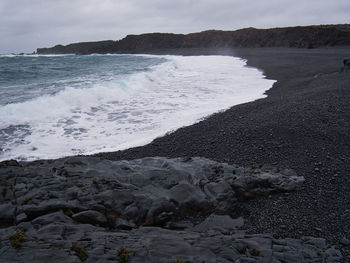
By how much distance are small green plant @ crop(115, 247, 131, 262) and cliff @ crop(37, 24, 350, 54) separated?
147ft

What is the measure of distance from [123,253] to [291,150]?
4.58 meters

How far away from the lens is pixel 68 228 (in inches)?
135

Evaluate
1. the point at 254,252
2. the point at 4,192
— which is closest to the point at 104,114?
the point at 4,192

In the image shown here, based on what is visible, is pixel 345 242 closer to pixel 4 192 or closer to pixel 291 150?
pixel 291 150

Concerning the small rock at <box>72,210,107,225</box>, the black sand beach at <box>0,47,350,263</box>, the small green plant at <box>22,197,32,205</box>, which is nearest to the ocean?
the black sand beach at <box>0,47,350,263</box>

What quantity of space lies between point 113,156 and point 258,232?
165 inches

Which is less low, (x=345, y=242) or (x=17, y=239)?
(x=17, y=239)

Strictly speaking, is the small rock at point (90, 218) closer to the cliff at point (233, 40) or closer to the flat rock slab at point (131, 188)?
the flat rock slab at point (131, 188)

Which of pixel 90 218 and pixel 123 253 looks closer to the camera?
pixel 123 253

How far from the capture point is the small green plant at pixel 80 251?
9.70 feet

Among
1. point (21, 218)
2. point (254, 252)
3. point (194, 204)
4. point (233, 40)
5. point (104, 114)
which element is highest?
point (233, 40)

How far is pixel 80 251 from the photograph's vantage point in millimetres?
3010

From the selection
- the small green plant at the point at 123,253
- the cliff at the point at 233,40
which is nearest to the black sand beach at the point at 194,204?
the small green plant at the point at 123,253

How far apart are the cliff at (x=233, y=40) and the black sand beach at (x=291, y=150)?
37.9m
